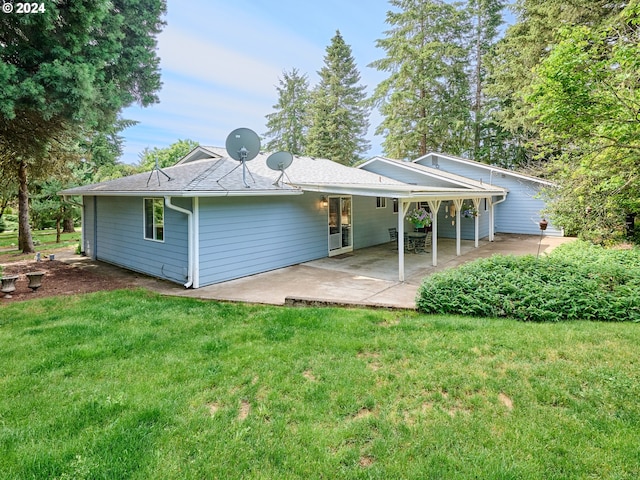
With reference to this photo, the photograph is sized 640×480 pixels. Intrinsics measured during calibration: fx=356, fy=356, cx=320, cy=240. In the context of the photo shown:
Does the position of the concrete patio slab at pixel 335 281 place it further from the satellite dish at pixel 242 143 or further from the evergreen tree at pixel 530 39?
the evergreen tree at pixel 530 39

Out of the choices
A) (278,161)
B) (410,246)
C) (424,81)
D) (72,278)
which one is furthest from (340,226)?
(424,81)

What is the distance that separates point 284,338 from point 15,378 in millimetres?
3004

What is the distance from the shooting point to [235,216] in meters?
8.87

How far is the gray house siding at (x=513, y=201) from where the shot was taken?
17.0m

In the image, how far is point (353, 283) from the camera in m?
8.38

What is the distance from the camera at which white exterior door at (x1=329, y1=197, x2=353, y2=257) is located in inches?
475

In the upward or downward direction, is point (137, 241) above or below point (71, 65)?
below

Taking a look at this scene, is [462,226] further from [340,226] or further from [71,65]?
[71,65]

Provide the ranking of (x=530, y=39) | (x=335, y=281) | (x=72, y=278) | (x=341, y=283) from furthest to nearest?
(x=530, y=39) → (x=72, y=278) → (x=335, y=281) → (x=341, y=283)

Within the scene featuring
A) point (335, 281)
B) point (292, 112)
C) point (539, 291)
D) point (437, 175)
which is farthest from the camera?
point (292, 112)

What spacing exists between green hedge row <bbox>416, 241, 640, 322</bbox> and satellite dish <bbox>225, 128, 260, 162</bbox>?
18.7 feet

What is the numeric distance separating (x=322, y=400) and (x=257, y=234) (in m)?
6.49

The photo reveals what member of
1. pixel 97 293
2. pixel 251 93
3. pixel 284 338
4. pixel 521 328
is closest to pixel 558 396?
pixel 521 328

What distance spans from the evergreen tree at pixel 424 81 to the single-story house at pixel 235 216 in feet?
34.8
